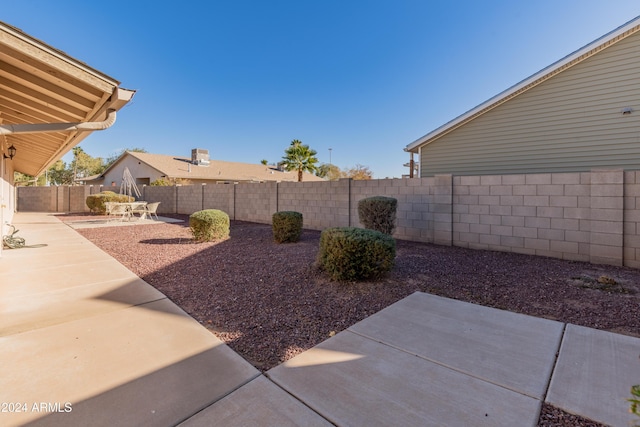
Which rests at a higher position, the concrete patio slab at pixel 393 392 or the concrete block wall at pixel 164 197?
the concrete block wall at pixel 164 197

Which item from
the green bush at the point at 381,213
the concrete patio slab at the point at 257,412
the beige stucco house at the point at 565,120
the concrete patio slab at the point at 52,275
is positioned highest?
the beige stucco house at the point at 565,120

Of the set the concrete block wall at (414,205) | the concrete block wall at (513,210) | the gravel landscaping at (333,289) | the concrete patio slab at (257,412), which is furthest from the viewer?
the concrete block wall at (414,205)

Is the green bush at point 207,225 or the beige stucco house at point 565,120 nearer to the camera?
the green bush at point 207,225

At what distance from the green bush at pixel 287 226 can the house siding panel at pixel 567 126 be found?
22.2 feet

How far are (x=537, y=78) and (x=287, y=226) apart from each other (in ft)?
28.6

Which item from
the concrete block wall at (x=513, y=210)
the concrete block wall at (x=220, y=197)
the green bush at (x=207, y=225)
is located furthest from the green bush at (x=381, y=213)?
the concrete block wall at (x=220, y=197)

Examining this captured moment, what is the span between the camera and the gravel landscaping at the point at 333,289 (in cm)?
303

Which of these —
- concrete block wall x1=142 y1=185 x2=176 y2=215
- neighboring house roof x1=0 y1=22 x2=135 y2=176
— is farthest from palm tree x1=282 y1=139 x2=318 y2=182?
neighboring house roof x1=0 y1=22 x2=135 y2=176

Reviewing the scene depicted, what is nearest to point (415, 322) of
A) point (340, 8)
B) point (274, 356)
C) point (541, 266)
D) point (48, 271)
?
point (274, 356)

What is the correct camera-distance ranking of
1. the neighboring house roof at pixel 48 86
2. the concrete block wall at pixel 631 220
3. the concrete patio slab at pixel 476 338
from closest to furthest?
the concrete patio slab at pixel 476 338, the neighboring house roof at pixel 48 86, the concrete block wall at pixel 631 220

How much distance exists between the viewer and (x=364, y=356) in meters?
2.49

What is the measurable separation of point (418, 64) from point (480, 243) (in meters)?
10.1

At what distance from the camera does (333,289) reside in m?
4.17

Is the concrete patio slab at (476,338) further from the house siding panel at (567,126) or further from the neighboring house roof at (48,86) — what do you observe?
the house siding panel at (567,126)
